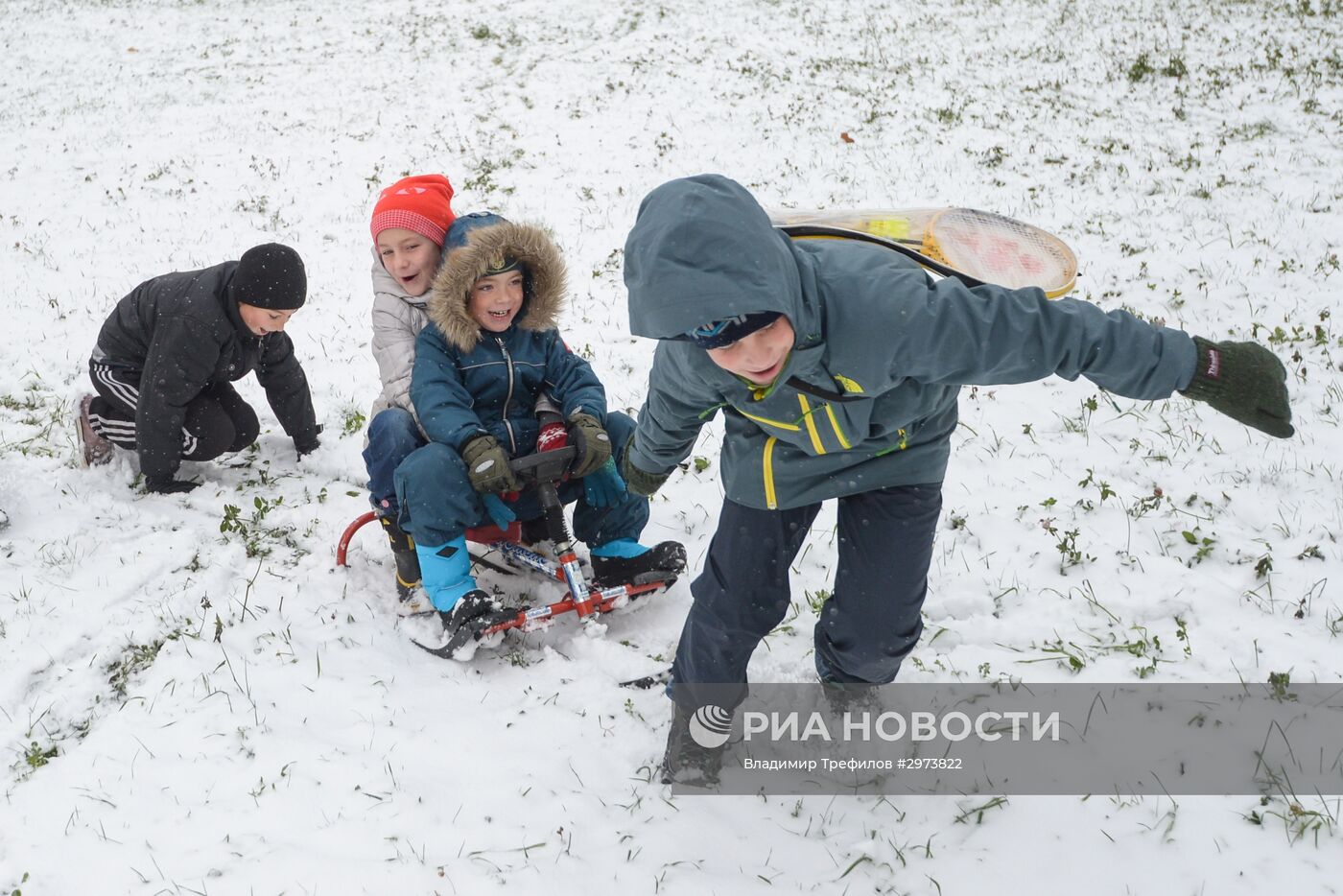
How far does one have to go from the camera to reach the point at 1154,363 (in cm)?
233

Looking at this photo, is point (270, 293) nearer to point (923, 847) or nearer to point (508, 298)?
point (508, 298)

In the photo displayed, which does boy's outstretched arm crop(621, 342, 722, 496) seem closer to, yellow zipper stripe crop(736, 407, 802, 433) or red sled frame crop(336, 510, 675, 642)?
yellow zipper stripe crop(736, 407, 802, 433)

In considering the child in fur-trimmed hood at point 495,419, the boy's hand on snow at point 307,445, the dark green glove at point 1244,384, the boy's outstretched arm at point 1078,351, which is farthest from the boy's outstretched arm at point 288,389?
the dark green glove at point 1244,384

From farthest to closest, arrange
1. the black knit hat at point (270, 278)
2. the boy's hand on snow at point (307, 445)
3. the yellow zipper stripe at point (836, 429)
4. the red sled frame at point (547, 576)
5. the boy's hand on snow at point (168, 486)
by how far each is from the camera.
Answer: the boy's hand on snow at point (307, 445) → the boy's hand on snow at point (168, 486) → the black knit hat at point (270, 278) → the red sled frame at point (547, 576) → the yellow zipper stripe at point (836, 429)

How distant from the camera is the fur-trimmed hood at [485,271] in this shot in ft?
13.6

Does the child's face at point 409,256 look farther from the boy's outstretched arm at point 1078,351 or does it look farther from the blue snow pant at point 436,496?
the boy's outstretched arm at point 1078,351

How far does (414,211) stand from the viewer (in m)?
4.43

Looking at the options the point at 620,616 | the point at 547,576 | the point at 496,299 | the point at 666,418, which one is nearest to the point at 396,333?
the point at 496,299

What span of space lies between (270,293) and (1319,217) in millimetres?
9176

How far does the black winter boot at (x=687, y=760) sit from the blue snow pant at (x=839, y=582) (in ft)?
0.41

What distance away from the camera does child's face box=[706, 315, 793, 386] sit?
2.46 m

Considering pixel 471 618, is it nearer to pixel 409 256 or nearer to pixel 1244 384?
pixel 409 256

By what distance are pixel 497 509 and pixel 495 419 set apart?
0.46 metres

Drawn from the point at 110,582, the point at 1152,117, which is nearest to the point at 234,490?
the point at 110,582
